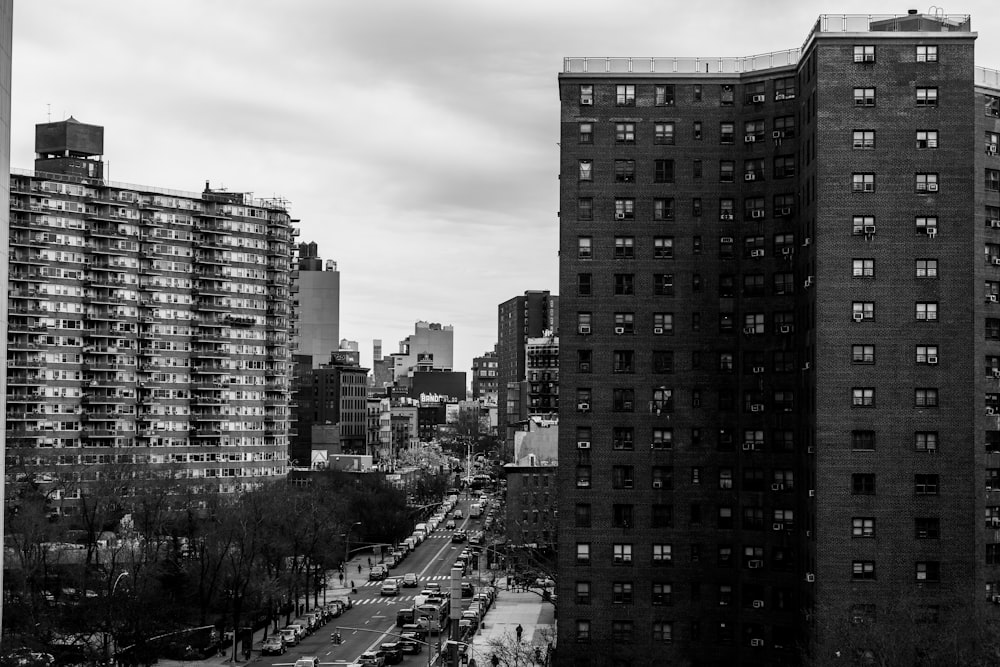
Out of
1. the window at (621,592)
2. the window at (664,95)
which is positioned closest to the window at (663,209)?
the window at (664,95)

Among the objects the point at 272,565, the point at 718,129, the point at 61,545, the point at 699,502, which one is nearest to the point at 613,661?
the point at 699,502

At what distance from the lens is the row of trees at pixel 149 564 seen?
11356 cm

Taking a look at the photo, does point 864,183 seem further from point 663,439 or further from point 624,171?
point 663,439

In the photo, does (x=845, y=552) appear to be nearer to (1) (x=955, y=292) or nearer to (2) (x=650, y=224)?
(1) (x=955, y=292)

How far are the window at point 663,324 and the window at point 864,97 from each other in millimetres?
20938

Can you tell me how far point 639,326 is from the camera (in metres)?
102

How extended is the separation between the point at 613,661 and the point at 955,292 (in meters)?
35.6

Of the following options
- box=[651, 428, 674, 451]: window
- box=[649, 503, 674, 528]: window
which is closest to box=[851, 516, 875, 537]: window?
box=[649, 503, 674, 528]: window

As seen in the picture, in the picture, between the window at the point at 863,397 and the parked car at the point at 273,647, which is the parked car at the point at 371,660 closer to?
the parked car at the point at 273,647

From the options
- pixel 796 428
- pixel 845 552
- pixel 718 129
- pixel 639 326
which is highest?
pixel 718 129

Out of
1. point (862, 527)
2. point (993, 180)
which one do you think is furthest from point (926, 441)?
point (993, 180)

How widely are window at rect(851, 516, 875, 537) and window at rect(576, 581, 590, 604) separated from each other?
66.6ft

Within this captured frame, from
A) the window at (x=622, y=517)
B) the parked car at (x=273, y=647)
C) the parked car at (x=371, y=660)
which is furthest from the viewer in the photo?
the parked car at (x=273, y=647)

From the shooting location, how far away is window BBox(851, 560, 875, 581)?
298 feet
